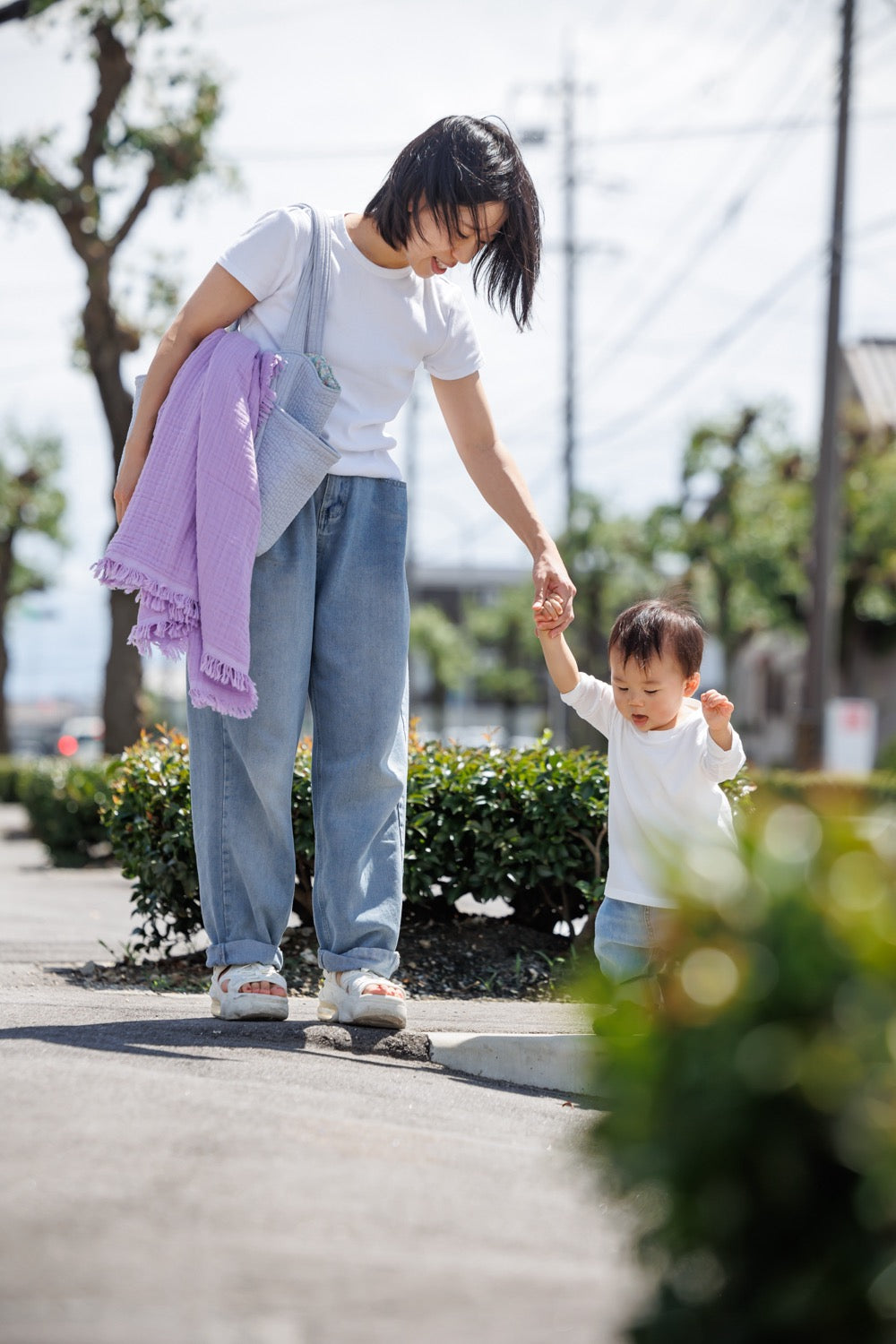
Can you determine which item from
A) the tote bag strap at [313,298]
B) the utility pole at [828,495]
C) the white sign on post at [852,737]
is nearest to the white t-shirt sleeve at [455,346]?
the tote bag strap at [313,298]

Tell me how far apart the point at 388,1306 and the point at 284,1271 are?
0.44 feet

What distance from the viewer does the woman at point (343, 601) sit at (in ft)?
10.8

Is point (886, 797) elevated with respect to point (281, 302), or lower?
lower

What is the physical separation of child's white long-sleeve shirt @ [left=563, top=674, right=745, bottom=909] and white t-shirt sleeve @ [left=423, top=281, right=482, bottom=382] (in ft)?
2.81

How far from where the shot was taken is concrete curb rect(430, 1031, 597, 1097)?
3182 mm

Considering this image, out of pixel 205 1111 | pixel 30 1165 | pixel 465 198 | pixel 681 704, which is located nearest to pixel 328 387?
pixel 465 198

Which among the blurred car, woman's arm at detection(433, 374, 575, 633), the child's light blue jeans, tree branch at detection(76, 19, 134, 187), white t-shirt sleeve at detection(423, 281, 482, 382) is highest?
tree branch at detection(76, 19, 134, 187)

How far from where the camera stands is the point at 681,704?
3.73 metres

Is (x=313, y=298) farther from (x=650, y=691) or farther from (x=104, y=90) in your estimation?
(x=104, y=90)

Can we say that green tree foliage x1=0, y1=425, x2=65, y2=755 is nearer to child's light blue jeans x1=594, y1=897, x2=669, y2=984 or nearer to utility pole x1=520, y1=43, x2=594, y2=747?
utility pole x1=520, y1=43, x2=594, y2=747

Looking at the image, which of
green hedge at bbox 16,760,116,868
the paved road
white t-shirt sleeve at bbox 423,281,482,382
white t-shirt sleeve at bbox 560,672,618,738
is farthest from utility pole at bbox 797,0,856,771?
the paved road

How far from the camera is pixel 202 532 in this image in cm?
316

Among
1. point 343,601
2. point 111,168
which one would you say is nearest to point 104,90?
point 111,168

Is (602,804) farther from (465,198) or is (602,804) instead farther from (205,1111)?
(205,1111)
